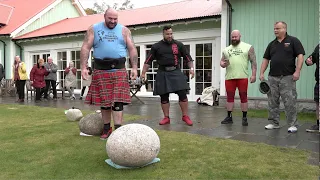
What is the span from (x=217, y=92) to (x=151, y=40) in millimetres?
3958

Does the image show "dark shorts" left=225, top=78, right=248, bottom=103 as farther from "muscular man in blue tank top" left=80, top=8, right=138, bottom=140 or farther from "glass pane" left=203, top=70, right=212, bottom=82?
"glass pane" left=203, top=70, right=212, bottom=82

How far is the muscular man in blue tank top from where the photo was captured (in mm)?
4586

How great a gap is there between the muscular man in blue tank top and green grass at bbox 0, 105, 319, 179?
2.07ft

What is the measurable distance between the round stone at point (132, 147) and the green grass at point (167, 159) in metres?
0.11

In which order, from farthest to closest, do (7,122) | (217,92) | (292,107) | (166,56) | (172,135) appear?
1. (217,92)
2. (7,122)
3. (166,56)
4. (292,107)
5. (172,135)

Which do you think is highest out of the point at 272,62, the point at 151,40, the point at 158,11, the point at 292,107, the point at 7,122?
the point at 158,11

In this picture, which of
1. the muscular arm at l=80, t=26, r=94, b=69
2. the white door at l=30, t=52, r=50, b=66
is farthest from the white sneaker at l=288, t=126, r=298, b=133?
the white door at l=30, t=52, r=50, b=66

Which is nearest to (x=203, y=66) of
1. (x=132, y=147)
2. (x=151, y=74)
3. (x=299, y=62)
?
(x=151, y=74)

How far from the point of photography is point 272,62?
5496 millimetres

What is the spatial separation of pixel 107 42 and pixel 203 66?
747 cm

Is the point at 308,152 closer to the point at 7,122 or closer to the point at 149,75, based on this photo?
the point at 7,122

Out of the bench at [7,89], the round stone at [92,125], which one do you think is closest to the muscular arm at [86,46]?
the round stone at [92,125]

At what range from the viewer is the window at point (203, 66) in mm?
11508

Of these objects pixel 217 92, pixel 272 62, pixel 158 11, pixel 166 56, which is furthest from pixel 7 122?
pixel 158 11
